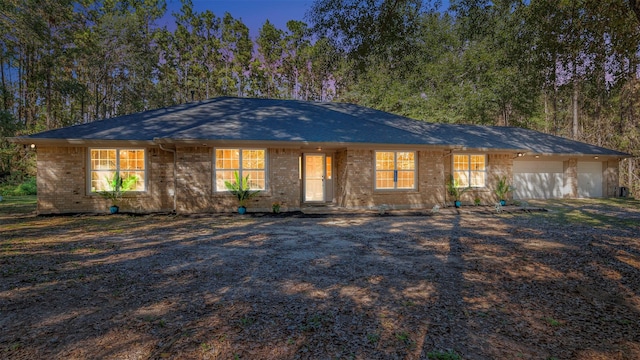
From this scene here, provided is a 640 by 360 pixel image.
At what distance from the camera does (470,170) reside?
1391cm

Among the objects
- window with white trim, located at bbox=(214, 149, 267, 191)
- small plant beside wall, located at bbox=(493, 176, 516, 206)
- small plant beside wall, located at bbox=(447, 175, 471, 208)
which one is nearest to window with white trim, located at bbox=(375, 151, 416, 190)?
small plant beside wall, located at bbox=(447, 175, 471, 208)

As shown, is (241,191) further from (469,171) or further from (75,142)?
(469,171)

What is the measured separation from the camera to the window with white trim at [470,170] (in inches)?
544

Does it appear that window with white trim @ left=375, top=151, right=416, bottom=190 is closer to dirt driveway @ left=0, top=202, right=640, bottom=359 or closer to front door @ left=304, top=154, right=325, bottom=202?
front door @ left=304, top=154, right=325, bottom=202

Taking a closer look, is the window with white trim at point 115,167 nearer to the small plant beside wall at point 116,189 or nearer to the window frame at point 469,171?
the small plant beside wall at point 116,189

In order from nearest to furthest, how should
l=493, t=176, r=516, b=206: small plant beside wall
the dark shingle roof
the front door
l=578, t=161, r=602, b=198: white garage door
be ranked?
the dark shingle roof < the front door < l=493, t=176, r=516, b=206: small plant beside wall < l=578, t=161, r=602, b=198: white garage door

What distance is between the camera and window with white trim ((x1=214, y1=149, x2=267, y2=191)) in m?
11.3

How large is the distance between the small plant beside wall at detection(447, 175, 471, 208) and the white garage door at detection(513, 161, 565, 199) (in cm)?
590

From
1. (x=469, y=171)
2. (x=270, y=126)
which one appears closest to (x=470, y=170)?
(x=469, y=171)

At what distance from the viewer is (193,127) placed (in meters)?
11.4

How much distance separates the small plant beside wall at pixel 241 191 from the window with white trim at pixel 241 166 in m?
0.22

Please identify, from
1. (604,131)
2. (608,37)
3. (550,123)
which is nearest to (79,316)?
(608,37)

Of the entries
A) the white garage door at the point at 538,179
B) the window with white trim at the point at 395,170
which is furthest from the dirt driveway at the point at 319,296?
the white garage door at the point at 538,179

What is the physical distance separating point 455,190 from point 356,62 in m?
7.85
